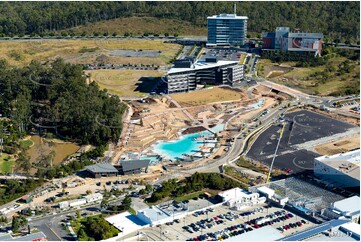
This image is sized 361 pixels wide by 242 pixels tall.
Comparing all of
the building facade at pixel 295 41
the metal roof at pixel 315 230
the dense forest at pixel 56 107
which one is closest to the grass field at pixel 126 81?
the dense forest at pixel 56 107

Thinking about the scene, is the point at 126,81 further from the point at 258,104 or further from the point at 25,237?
the point at 25,237

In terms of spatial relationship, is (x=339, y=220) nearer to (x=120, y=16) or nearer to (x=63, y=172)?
(x=63, y=172)

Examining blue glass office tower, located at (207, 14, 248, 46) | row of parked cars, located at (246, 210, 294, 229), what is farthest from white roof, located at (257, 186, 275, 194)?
blue glass office tower, located at (207, 14, 248, 46)

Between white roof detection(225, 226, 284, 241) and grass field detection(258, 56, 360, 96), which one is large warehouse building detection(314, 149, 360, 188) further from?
grass field detection(258, 56, 360, 96)

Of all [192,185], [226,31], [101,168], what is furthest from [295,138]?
[226,31]

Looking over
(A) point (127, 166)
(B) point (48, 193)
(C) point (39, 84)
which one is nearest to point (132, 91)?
(C) point (39, 84)
